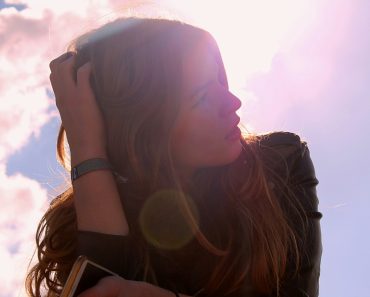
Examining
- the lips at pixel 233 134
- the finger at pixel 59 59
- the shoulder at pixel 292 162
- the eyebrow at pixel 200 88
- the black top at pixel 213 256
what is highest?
the finger at pixel 59 59

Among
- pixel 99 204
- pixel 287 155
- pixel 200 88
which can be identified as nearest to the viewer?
pixel 99 204

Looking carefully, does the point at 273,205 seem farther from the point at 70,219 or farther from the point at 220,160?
the point at 70,219

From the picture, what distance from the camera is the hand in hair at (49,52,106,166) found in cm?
373

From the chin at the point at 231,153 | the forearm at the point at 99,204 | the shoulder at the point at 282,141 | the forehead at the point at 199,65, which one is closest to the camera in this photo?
the forearm at the point at 99,204

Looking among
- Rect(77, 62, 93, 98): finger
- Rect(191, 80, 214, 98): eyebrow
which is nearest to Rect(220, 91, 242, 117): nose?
Rect(191, 80, 214, 98): eyebrow

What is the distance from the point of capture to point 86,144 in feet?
12.3

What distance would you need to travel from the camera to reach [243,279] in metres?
3.45

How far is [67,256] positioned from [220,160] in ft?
4.14

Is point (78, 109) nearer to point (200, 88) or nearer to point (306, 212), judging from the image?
point (200, 88)

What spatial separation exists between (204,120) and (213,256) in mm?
936

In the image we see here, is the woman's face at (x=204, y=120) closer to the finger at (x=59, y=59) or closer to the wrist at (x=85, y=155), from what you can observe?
the wrist at (x=85, y=155)

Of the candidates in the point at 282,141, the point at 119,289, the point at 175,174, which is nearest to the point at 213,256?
the point at 175,174

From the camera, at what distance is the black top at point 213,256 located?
130 inches

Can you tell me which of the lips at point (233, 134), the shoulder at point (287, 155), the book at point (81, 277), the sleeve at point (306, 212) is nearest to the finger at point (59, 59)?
the lips at point (233, 134)
